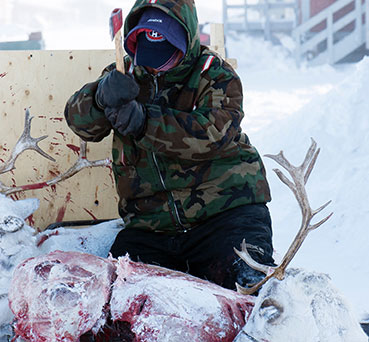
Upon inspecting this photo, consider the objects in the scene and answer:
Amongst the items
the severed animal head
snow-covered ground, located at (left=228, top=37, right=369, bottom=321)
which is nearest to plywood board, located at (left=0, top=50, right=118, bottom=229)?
snow-covered ground, located at (left=228, top=37, right=369, bottom=321)

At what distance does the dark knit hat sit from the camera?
2.37 m

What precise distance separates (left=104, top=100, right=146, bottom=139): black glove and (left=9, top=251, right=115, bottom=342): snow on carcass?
49cm

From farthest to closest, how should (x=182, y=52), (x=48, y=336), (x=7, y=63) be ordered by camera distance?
(x=7, y=63)
(x=182, y=52)
(x=48, y=336)

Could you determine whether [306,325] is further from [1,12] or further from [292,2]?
[1,12]

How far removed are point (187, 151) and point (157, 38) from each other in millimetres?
466

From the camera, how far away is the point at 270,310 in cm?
176

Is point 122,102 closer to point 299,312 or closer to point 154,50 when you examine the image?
point 154,50

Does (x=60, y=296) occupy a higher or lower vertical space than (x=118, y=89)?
lower

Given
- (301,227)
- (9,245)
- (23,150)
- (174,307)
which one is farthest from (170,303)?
(23,150)

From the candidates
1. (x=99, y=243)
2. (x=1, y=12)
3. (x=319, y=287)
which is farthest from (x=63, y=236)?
(x=1, y=12)

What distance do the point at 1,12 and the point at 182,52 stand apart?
3626 centimetres

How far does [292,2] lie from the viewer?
21062 mm

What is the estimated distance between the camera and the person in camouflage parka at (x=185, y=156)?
2340mm

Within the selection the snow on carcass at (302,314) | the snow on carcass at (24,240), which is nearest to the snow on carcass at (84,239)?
the snow on carcass at (24,240)
